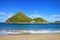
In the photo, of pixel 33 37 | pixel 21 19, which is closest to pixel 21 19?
pixel 21 19

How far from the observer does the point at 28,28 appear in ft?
12.1

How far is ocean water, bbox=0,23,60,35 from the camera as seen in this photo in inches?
142

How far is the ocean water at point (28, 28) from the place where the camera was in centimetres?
360

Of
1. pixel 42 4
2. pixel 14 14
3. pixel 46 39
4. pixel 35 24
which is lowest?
pixel 46 39

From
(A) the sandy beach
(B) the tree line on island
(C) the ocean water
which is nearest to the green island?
(B) the tree line on island

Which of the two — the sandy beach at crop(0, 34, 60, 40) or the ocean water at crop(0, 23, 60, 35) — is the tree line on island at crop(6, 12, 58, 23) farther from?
the sandy beach at crop(0, 34, 60, 40)

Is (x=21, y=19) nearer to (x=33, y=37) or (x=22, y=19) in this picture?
(x=22, y=19)

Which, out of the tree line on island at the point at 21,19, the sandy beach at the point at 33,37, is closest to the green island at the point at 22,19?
the tree line on island at the point at 21,19

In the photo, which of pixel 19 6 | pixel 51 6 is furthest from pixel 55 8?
pixel 19 6

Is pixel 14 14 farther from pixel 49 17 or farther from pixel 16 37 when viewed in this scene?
pixel 49 17

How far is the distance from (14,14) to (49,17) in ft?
2.75

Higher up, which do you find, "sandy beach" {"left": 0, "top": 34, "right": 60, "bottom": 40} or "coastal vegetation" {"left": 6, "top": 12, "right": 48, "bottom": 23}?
"coastal vegetation" {"left": 6, "top": 12, "right": 48, "bottom": 23}

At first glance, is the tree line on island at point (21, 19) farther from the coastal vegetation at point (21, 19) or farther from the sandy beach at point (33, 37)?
the sandy beach at point (33, 37)

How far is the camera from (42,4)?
3602mm
